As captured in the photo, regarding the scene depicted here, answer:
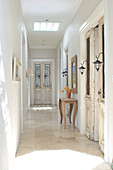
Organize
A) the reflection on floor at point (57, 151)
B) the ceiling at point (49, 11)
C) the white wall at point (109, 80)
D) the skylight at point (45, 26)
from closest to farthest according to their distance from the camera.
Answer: the white wall at point (109, 80) → the reflection on floor at point (57, 151) → the ceiling at point (49, 11) → the skylight at point (45, 26)

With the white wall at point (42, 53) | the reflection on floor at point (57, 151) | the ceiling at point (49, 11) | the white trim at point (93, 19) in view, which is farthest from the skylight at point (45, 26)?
the white wall at point (42, 53)

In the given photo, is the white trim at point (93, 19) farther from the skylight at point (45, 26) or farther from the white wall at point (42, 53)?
the white wall at point (42, 53)

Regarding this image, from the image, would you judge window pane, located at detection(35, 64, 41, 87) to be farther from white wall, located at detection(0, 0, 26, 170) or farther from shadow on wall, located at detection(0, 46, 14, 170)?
shadow on wall, located at detection(0, 46, 14, 170)

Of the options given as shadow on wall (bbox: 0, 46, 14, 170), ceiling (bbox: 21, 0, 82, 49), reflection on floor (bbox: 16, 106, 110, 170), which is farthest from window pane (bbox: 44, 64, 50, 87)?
shadow on wall (bbox: 0, 46, 14, 170)

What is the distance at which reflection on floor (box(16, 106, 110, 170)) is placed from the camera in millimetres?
3607

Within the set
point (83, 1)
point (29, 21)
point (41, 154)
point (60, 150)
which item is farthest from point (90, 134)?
point (29, 21)

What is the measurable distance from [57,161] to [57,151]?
57cm

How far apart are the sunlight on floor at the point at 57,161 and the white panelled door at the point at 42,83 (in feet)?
33.8

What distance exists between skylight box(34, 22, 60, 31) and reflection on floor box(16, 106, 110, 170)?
14.0 feet

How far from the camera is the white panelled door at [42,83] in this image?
47.6 feet

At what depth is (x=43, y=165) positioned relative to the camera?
361 centimetres

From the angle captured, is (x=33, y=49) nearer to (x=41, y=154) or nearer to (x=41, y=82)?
(x=41, y=82)

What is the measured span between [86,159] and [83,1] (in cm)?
389

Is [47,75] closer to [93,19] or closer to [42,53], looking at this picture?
[42,53]
